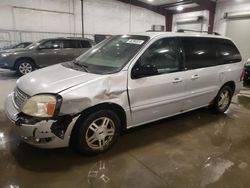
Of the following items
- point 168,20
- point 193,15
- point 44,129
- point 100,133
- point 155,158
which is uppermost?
point 193,15

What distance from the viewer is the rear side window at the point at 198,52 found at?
320cm

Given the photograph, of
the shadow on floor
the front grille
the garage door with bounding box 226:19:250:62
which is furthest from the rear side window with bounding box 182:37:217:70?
the garage door with bounding box 226:19:250:62

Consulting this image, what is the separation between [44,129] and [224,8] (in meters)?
13.6

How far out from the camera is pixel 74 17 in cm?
1259

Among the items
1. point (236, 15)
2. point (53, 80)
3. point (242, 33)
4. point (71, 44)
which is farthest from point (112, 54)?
point (236, 15)

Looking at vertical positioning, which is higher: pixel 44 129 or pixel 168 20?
pixel 168 20

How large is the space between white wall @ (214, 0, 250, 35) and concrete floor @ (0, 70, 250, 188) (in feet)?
35.2

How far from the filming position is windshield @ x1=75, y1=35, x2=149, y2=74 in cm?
262

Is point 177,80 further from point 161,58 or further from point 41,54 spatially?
point 41,54

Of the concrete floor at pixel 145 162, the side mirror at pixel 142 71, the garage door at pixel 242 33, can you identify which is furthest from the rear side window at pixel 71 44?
the garage door at pixel 242 33

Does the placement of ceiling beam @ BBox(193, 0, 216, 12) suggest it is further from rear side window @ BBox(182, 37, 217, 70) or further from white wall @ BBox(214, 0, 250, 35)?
rear side window @ BBox(182, 37, 217, 70)

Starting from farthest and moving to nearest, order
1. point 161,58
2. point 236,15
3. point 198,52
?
1. point 236,15
2. point 198,52
3. point 161,58

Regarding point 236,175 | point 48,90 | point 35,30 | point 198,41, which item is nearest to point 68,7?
point 35,30

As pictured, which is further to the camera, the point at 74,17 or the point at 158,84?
the point at 74,17
